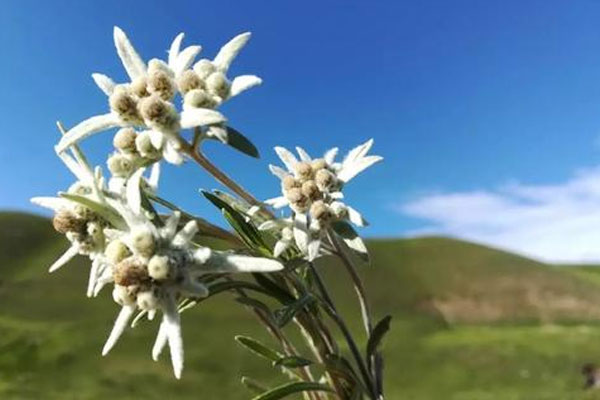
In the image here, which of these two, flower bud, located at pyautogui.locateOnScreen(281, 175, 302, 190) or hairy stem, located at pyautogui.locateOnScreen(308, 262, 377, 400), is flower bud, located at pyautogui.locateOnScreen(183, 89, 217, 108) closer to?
flower bud, located at pyautogui.locateOnScreen(281, 175, 302, 190)

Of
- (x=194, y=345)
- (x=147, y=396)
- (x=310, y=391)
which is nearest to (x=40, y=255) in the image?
(x=194, y=345)

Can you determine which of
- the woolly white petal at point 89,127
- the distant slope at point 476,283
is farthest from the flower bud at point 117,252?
the distant slope at point 476,283

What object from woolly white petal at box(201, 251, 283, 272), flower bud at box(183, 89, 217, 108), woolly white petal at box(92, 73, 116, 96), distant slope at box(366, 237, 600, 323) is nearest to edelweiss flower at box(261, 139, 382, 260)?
woolly white petal at box(201, 251, 283, 272)

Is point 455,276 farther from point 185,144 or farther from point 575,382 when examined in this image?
point 185,144

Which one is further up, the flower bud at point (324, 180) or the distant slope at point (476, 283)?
the distant slope at point (476, 283)

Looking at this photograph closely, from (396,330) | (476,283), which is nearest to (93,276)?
(396,330)

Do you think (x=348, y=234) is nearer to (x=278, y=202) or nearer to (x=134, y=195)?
(x=278, y=202)

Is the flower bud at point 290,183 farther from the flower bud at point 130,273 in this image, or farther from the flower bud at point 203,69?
the flower bud at point 130,273
